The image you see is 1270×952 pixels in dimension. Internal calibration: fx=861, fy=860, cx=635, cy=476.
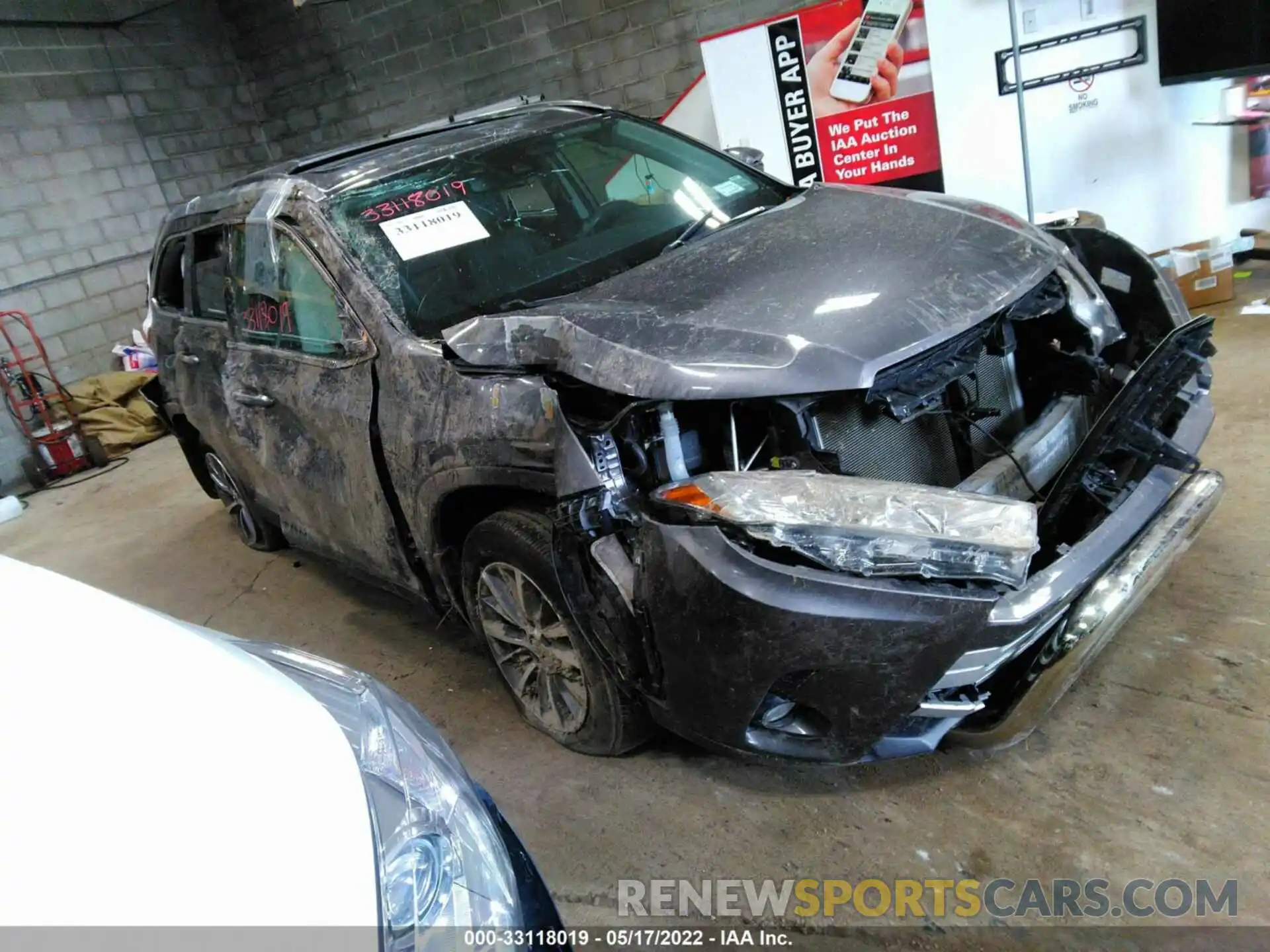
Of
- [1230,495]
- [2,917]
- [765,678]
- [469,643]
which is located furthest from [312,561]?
[1230,495]

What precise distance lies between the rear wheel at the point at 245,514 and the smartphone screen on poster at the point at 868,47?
13.2 ft

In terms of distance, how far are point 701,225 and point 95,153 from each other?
283 inches

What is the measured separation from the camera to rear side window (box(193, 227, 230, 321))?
3.03 m

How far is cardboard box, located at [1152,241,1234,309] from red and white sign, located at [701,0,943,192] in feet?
4.57

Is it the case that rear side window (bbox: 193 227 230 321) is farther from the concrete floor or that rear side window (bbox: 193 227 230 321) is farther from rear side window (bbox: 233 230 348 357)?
the concrete floor

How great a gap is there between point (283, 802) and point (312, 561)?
3.07 metres

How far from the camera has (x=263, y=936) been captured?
90 centimetres

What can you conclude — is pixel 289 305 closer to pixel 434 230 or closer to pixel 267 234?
pixel 267 234

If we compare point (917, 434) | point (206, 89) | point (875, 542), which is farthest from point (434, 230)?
point (206, 89)

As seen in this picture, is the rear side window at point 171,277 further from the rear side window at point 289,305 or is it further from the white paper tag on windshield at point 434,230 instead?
the white paper tag on windshield at point 434,230

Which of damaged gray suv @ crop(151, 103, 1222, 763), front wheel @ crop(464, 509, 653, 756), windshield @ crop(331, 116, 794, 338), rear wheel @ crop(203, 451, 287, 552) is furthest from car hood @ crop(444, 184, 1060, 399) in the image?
rear wheel @ crop(203, 451, 287, 552)

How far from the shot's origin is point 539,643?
221 centimetres

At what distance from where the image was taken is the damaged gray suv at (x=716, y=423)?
1597 millimetres

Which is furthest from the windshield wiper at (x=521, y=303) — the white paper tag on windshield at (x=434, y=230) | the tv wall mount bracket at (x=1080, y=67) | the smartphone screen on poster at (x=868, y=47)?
the smartphone screen on poster at (x=868, y=47)
